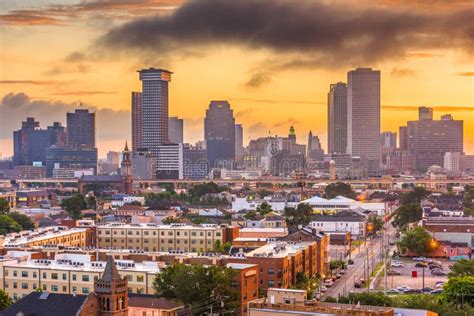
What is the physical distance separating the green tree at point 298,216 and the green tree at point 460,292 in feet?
103

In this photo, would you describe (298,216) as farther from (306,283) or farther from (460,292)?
(460,292)

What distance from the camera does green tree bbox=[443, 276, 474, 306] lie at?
109ft

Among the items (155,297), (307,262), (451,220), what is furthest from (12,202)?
(155,297)

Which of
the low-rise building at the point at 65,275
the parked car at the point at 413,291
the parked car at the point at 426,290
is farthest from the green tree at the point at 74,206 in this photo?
the parked car at the point at 413,291

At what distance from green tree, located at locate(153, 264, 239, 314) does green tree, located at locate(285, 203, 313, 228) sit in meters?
33.7

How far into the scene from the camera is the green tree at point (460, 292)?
33.2 m

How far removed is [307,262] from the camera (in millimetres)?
41781

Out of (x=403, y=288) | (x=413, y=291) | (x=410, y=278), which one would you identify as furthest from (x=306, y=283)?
(x=410, y=278)

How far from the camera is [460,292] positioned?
33.4 m

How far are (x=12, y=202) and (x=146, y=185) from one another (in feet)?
207

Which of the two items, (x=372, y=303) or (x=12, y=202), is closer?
(x=372, y=303)

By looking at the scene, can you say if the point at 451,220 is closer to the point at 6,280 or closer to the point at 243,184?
the point at 6,280

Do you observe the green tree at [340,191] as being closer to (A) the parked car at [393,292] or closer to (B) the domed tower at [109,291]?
(A) the parked car at [393,292]

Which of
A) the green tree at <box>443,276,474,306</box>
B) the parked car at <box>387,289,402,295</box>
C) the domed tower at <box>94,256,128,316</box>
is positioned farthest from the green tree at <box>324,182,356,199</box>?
the domed tower at <box>94,256,128,316</box>
